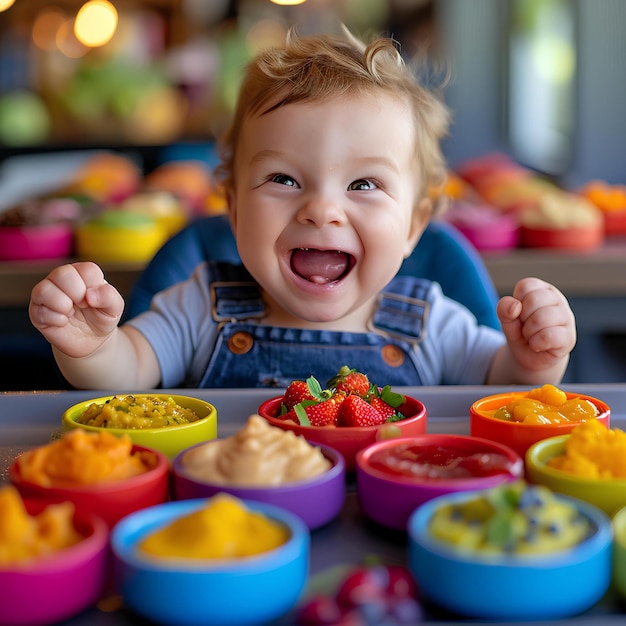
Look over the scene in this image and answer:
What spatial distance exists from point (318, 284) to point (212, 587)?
30.6 inches

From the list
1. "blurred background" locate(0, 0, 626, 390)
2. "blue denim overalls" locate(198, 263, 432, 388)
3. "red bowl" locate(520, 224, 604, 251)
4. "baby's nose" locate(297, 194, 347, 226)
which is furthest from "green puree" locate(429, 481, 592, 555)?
"red bowl" locate(520, 224, 604, 251)

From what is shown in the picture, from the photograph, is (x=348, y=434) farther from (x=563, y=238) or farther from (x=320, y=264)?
(x=563, y=238)

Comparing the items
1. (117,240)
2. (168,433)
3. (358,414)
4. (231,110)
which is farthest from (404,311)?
(231,110)

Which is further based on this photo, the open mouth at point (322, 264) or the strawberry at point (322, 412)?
the open mouth at point (322, 264)

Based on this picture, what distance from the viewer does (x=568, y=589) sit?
68cm

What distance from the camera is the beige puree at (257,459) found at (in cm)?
84

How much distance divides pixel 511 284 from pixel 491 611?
1.88 m

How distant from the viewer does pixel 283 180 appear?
1371mm

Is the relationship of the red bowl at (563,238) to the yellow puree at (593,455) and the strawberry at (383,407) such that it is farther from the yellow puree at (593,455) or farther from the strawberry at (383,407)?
the yellow puree at (593,455)

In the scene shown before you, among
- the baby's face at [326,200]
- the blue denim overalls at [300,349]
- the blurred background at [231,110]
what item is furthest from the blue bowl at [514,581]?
the blurred background at [231,110]

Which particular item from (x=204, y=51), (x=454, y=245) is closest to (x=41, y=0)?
(x=204, y=51)

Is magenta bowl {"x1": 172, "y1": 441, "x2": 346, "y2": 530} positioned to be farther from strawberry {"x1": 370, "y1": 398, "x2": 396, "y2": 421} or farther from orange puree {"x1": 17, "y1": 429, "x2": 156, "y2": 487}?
strawberry {"x1": 370, "y1": 398, "x2": 396, "y2": 421}

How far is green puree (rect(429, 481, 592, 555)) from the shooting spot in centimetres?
70

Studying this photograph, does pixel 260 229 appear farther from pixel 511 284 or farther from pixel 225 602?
pixel 511 284
